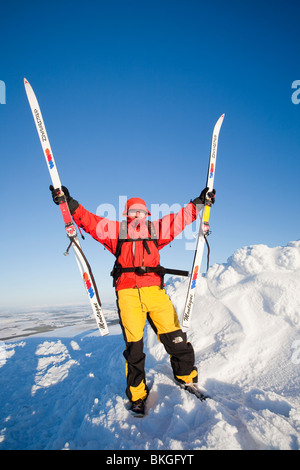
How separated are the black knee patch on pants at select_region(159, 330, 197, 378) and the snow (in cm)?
29

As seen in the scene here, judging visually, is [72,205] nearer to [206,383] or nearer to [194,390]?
[194,390]

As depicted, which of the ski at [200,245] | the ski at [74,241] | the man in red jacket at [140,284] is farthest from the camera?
the ski at [200,245]

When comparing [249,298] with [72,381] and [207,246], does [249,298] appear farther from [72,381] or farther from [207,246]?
[72,381]

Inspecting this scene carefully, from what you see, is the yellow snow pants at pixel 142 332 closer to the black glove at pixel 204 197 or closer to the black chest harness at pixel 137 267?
the black chest harness at pixel 137 267

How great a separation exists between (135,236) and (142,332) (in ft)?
5.42

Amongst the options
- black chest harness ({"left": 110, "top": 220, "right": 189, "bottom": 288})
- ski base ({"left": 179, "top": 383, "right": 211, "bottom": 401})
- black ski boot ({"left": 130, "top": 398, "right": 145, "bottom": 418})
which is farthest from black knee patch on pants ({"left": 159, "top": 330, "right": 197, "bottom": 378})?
black chest harness ({"left": 110, "top": 220, "right": 189, "bottom": 288})

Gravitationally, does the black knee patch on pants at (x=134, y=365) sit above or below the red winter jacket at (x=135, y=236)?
below

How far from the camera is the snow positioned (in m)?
2.24

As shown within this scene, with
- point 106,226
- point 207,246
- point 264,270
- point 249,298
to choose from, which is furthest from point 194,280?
point 106,226

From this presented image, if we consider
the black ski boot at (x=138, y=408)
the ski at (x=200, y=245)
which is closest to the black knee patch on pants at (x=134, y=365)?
the black ski boot at (x=138, y=408)

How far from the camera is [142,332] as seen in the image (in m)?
3.43

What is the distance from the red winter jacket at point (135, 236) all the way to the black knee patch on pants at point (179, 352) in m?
0.89

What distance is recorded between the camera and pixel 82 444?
2660mm

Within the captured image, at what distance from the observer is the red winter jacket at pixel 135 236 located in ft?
11.7
